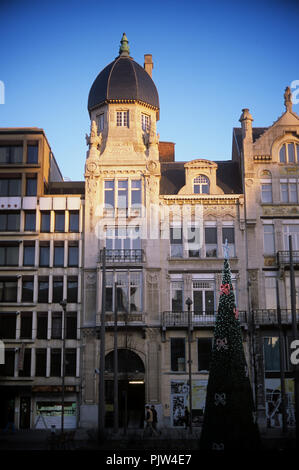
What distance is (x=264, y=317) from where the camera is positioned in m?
44.4

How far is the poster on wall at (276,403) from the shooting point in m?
42.5

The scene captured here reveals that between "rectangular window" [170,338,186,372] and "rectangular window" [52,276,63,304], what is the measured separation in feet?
28.7

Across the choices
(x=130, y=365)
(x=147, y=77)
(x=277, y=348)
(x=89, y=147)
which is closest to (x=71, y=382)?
(x=130, y=365)

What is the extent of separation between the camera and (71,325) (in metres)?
45.8

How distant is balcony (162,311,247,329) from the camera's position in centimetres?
4447

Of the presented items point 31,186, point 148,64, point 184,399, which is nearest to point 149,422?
point 184,399

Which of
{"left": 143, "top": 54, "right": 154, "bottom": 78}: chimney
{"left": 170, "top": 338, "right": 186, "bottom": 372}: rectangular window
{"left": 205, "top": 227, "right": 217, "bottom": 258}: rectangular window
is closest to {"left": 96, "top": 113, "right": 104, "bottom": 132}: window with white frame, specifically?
{"left": 143, "top": 54, "right": 154, "bottom": 78}: chimney

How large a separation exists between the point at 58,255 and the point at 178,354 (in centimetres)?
1148

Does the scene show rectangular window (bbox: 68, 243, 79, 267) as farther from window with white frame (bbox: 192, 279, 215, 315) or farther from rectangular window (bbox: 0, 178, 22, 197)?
window with white frame (bbox: 192, 279, 215, 315)

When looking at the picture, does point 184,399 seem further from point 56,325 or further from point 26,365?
point 26,365

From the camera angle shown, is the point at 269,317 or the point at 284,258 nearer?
the point at 269,317

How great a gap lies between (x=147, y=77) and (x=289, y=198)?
15201 millimetres

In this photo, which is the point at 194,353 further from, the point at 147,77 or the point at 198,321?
the point at 147,77

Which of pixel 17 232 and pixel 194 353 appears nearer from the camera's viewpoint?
pixel 194 353
